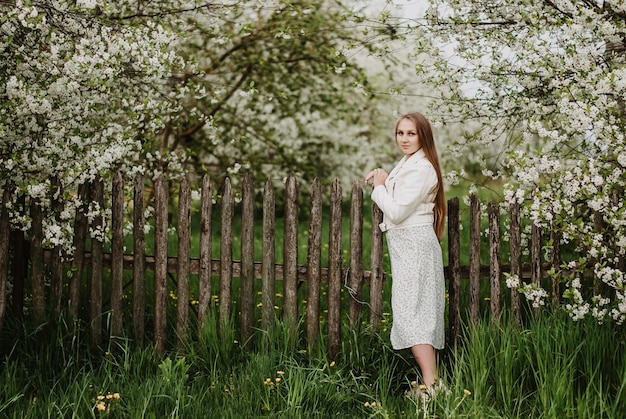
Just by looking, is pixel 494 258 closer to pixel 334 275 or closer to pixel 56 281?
pixel 334 275

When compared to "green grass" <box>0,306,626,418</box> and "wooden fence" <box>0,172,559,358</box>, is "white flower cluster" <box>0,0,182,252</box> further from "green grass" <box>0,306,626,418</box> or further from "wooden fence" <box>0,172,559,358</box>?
"green grass" <box>0,306,626,418</box>

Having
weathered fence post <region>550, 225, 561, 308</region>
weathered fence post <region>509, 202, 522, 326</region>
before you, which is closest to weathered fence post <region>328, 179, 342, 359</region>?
weathered fence post <region>509, 202, 522, 326</region>

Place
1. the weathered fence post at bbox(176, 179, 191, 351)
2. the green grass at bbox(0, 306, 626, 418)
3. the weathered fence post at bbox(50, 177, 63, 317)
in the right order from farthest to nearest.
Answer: the weathered fence post at bbox(50, 177, 63, 317) < the weathered fence post at bbox(176, 179, 191, 351) < the green grass at bbox(0, 306, 626, 418)

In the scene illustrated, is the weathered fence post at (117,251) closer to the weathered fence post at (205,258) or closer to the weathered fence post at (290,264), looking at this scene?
the weathered fence post at (205,258)

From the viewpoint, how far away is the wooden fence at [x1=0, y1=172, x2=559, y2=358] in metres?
4.91

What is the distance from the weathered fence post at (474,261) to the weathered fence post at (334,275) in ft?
2.98

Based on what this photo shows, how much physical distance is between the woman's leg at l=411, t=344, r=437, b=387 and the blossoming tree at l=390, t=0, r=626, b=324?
34.7 inches

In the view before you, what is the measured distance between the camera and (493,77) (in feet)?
17.4

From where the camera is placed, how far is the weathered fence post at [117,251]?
5.15m

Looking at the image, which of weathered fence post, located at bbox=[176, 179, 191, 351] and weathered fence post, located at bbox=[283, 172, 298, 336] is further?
weathered fence post, located at bbox=[176, 179, 191, 351]

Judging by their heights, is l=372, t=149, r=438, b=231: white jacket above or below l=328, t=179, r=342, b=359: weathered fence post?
above

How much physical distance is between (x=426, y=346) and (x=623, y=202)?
1.44m

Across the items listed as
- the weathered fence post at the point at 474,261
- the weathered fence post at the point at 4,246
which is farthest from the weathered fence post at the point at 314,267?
the weathered fence post at the point at 4,246

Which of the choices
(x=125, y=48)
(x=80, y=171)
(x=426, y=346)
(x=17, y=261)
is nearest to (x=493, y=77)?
(x=426, y=346)
